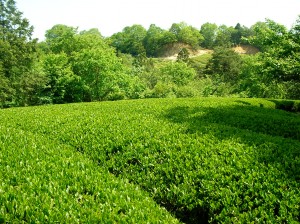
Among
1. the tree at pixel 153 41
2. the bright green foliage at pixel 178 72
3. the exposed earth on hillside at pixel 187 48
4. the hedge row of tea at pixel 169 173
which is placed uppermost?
the tree at pixel 153 41

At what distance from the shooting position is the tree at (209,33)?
13712cm

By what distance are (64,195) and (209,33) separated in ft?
490

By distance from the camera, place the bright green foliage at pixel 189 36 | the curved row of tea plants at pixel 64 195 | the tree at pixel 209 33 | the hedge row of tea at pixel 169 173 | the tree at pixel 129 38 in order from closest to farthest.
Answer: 1. the curved row of tea plants at pixel 64 195
2. the hedge row of tea at pixel 169 173
3. the bright green foliage at pixel 189 36
4. the tree at pixel 209 33
5. the tree at pixel 129 38

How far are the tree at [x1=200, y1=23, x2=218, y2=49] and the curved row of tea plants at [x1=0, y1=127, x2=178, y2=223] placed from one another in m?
136

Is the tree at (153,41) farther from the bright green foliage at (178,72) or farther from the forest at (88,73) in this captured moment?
the forest at (88,73)

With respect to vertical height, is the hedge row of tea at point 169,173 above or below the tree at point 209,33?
below

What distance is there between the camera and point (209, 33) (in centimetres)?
14312

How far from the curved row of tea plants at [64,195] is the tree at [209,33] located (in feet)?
445

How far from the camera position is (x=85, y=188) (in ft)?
17.6

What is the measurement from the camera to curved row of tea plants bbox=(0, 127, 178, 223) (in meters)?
4.26

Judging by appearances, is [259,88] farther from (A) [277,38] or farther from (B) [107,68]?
(A) [277,38]

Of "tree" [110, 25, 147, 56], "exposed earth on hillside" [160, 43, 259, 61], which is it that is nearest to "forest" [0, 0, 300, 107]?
"exposed earth on hillside" [160, 43, 259, 61]

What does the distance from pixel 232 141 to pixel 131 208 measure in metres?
4.23

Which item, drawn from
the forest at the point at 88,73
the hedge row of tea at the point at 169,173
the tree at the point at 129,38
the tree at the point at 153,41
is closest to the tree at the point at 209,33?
the tree at the point at 153,41
